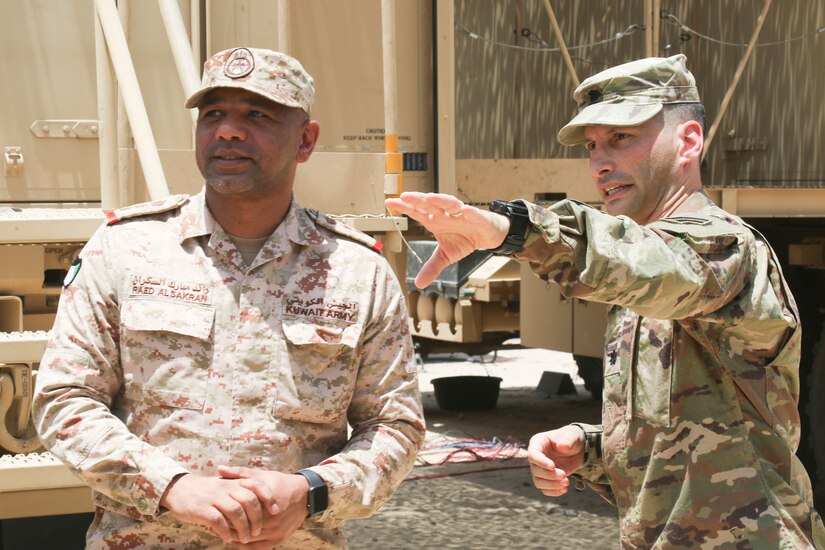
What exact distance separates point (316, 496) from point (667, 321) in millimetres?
701

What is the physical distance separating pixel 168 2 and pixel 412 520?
2511 mm

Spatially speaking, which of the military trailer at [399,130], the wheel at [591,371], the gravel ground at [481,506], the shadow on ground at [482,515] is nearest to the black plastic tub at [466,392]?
the gravel ground at [481,506]

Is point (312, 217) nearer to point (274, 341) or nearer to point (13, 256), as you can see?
point (274, 341)

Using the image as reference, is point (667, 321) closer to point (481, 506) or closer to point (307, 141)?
point (307, 141)

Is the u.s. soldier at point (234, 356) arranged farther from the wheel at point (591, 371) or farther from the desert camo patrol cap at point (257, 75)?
the wheel at point (591, 371)

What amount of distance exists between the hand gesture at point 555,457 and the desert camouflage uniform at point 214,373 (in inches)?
9.4

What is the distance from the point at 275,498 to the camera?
6.56 ft

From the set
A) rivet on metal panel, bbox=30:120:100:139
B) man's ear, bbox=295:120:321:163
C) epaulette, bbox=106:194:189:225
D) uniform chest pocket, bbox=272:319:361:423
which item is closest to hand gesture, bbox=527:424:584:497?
uniform chest pocket, bbox=272:319:361:423

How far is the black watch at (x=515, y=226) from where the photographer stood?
5.95ft

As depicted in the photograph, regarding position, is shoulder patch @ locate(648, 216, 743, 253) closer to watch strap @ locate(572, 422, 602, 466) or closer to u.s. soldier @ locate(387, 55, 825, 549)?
u.s. soldier @ locate(387, 55, 825, 549)

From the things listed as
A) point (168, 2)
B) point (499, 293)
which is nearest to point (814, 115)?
point (499, 293)

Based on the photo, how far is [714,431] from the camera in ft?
6.85

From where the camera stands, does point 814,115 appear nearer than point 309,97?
No

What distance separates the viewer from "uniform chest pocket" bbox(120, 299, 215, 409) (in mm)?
2172
